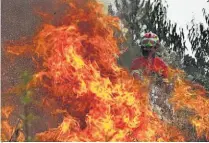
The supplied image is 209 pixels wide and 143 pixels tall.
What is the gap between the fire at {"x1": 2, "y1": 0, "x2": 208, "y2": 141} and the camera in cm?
385

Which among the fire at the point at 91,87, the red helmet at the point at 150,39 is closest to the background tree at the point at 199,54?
the fire at the point at 91,87

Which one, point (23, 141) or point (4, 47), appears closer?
point (23, 141)

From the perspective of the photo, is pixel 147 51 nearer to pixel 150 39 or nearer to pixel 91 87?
pixel 150 39

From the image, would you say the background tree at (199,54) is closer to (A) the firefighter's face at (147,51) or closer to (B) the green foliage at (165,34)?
(B) the green foliage at (165,34)

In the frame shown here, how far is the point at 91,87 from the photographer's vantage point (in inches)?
155

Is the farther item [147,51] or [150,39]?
[147,51]

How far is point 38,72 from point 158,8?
1.40 m

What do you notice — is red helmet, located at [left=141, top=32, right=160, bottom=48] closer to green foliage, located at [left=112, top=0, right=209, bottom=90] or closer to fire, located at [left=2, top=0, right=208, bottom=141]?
green foliage, located at [left=112, top=0, right=209, bottom=90]

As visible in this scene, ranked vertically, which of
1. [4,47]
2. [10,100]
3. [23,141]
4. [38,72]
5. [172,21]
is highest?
[172,21]

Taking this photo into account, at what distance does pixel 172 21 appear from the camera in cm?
411

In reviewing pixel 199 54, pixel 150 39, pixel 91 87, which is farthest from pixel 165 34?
pixel 91 87

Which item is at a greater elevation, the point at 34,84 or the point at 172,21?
the point at 172,21

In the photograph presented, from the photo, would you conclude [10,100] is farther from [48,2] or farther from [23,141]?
[48,2]

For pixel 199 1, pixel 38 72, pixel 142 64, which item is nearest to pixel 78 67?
pixel 38 72
